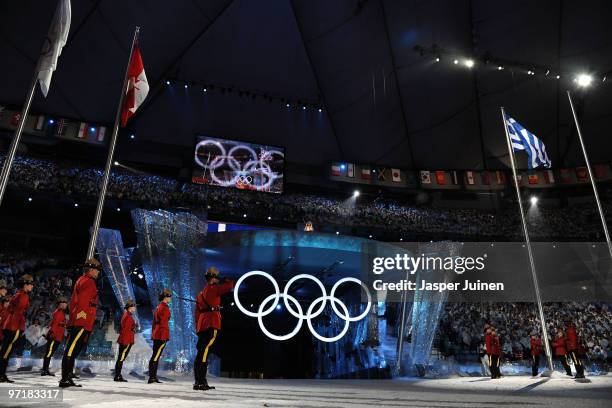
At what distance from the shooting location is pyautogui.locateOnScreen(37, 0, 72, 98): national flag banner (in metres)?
8.12

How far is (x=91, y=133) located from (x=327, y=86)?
1746 centimetres

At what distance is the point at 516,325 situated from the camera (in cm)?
2470

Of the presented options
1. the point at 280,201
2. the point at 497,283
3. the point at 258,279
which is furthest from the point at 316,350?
A: the point at 497,283

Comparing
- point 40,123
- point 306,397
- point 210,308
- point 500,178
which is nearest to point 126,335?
point 210,308

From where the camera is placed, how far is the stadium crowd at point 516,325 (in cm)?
2088

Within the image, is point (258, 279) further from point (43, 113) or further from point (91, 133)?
point (43, 113)

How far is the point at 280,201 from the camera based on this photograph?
34.1 metres

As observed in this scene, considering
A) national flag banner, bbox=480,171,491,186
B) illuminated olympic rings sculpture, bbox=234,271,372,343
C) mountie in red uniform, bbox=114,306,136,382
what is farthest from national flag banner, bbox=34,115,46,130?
national flag banner, bbox=480,171,491,186

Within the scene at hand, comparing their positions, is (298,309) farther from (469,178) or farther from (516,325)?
(469,178)

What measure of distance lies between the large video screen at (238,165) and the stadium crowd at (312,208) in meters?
1.14

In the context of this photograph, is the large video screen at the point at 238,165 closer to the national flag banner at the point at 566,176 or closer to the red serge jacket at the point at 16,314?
the red serge jacket at the point at 16,314

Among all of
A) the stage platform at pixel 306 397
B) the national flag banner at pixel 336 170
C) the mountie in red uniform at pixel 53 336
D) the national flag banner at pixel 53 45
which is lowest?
the stage platform at pixel 306 397

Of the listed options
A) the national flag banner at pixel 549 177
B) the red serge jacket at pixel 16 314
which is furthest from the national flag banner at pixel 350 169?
the red serge jacket at pixel 16 314

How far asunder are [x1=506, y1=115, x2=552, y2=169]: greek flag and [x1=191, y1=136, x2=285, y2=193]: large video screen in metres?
19.8
